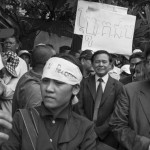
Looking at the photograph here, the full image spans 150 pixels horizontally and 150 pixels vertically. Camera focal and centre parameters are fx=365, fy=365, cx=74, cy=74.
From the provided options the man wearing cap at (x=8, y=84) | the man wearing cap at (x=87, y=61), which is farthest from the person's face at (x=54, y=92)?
the man wearing cap at (x=87, y=61)

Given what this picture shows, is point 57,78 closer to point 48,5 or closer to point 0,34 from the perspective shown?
point 0,34

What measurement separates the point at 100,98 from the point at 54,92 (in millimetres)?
1964

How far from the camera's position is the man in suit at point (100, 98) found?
412 cm

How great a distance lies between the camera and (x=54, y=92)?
247 centimetres

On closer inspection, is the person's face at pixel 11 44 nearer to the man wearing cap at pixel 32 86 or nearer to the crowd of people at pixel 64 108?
the crowd of people at pixel 64 108

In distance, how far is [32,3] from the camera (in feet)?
14.7

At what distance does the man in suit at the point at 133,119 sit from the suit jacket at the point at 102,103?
0.97 meters

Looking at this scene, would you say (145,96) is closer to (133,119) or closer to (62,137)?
(133,119)

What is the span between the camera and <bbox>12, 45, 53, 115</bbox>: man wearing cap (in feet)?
10.0

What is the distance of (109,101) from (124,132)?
1356 mm

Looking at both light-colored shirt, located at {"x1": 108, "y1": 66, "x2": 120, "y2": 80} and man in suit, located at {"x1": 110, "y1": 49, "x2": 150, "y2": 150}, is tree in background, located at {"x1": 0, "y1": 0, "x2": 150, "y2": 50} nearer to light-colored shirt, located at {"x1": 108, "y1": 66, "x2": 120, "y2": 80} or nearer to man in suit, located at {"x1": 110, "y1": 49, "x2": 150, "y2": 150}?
man in suit, located at {"x1": 110, "y1": 49, "x2": 150, "y2": 150}

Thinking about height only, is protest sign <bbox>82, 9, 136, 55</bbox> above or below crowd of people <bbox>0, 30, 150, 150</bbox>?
above

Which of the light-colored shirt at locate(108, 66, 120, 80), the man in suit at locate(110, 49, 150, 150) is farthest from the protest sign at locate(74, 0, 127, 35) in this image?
the light-colored shirt at locate(108, 66, 120, 80)

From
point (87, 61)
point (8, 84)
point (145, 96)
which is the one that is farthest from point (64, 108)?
point (87, 61)
